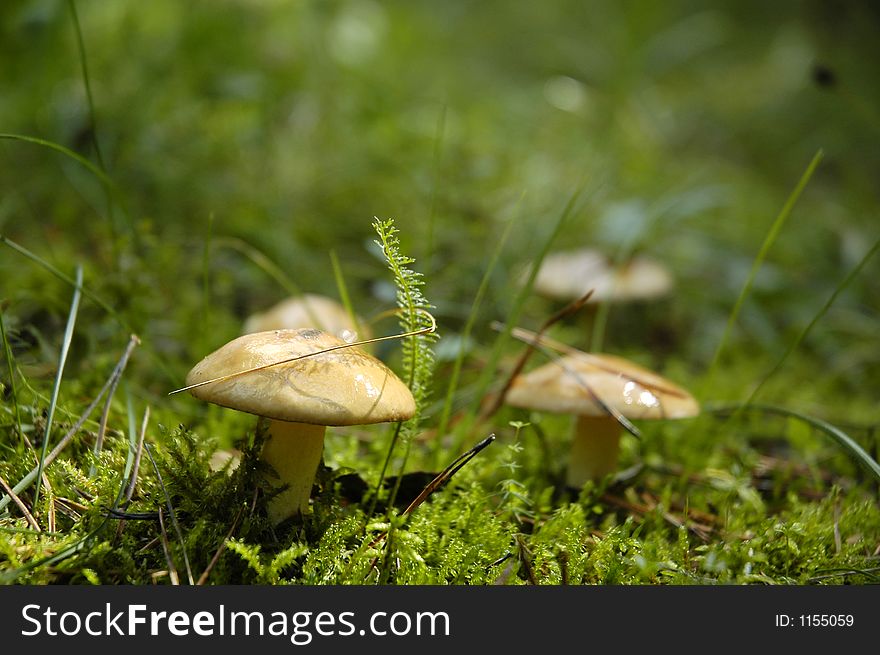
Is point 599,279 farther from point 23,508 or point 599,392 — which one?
point 23,508

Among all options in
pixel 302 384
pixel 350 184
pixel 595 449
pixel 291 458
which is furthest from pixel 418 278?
pixel 350 184

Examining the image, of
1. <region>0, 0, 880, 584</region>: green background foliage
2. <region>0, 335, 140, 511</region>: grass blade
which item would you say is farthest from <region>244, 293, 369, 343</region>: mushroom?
<region>0, 335, 140, 511</region>: grass blade

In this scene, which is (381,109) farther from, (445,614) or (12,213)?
(445,614)

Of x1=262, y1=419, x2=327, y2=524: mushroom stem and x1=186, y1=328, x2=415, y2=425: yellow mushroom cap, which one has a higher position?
x1=186, y1=328, x2=415, y2=425: yellow mushroom cap

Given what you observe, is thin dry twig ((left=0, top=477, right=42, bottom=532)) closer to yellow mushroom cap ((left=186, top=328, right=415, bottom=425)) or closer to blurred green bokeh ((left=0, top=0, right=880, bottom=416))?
yellow mushroom cap ((left=186, top=328, right=415, bottom=425))

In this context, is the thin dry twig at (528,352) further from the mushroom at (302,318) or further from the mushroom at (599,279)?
the mushroom at (599,279)

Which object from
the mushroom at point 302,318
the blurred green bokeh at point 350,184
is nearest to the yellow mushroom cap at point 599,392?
the blurred green bokeh at point 350,184

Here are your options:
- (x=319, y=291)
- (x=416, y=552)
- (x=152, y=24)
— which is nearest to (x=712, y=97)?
(x=152, y=24)
